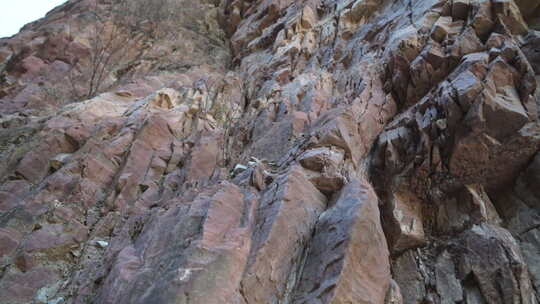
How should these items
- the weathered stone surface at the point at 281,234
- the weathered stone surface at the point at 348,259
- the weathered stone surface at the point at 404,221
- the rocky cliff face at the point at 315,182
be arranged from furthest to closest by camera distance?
1. the weathered stone surface at the point at 404,221
2. the rocky cliff face at the point at 315,182
3. the weathered stone surface at the point at 281,234
4. the weathered stone surface at the point at 348,259

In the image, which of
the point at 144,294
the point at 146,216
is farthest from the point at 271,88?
the point at 144,294

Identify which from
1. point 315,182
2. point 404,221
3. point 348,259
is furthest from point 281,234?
point 404,221

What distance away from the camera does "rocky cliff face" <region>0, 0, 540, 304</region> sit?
5.89 metres

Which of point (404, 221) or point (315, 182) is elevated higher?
point (315, 182)

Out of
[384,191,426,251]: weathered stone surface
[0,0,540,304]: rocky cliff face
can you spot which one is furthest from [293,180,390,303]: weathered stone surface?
[384,191,426,251]: weathered stone surface

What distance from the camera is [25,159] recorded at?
437 inches

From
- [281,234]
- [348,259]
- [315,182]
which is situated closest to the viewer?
[348,259]

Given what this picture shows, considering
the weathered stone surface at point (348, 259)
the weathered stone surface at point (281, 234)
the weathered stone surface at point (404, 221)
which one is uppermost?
the weathered stone surface at point (281, 234)

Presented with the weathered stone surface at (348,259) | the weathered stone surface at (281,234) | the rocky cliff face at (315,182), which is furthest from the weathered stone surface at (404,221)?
the weathered stone surface at (281,234)

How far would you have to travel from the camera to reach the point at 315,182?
303 inches

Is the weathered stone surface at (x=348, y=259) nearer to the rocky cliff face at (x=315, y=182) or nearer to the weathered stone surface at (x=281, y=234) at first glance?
the rocky cliff face at (x=315, y=182)

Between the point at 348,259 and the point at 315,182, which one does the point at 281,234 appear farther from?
the point at 315,182

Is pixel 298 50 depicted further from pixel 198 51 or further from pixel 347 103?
pixel 198 51

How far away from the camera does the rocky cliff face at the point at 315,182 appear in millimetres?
5891
